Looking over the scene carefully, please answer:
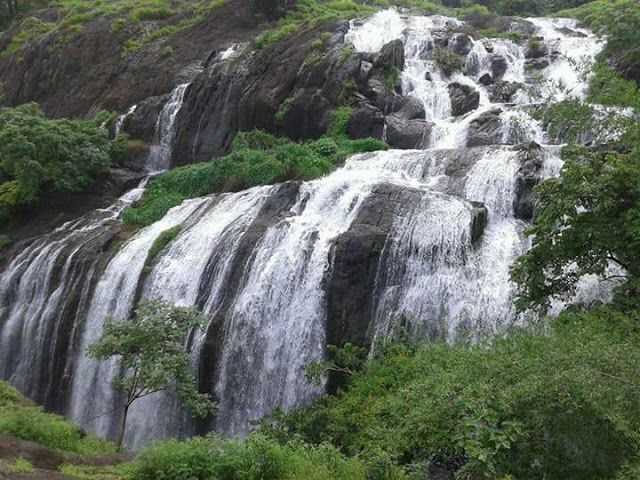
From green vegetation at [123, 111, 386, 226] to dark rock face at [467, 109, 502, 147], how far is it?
142 inches

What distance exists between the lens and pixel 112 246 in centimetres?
2242

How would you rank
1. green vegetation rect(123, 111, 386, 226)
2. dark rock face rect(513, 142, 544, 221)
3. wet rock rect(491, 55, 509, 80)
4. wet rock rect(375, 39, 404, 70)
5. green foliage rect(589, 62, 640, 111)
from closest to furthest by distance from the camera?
green foliage rect(589, 62, 640, 111) < dark rock face rect(513, 142, 544, 221) < green vegetation rect(123, 111, 386, 226) < wet rock rect(375, 39, 404, 70) < wet rock rect(491, 55, 509, 80)

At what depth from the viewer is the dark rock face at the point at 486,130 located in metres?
23.1

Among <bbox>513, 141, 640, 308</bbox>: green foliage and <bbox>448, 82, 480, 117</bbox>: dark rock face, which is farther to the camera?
<bbox>448, 82, 480, 117</bbox>: dark rock face

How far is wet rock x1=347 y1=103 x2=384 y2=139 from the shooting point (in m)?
26.4

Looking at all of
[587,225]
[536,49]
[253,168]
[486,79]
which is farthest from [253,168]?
[536,49]

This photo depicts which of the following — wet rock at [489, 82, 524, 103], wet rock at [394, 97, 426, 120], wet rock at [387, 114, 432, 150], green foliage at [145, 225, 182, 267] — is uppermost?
wet rock at [489, 82, 524, 103]

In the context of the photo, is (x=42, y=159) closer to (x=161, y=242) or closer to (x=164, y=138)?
(x=164, y=138)

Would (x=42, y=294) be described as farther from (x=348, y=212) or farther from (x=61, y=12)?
(x=61, y=12)

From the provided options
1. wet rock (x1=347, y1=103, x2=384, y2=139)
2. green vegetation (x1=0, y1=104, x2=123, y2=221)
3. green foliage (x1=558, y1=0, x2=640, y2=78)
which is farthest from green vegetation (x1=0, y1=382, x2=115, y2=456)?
green foliage (x1=558, y1=0, x2=640, y2=78)

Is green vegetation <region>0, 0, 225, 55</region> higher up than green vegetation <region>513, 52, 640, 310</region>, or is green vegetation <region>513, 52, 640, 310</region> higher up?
green vegetation <region>0, 0, 225, 55</region>

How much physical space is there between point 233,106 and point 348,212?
15401 mm

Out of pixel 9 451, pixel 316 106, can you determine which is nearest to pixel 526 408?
pixel 9 451

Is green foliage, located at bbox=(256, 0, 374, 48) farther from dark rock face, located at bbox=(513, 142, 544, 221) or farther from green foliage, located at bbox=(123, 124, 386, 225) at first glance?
dark rock face, located at bbox=(513, 142, 544, 221)
